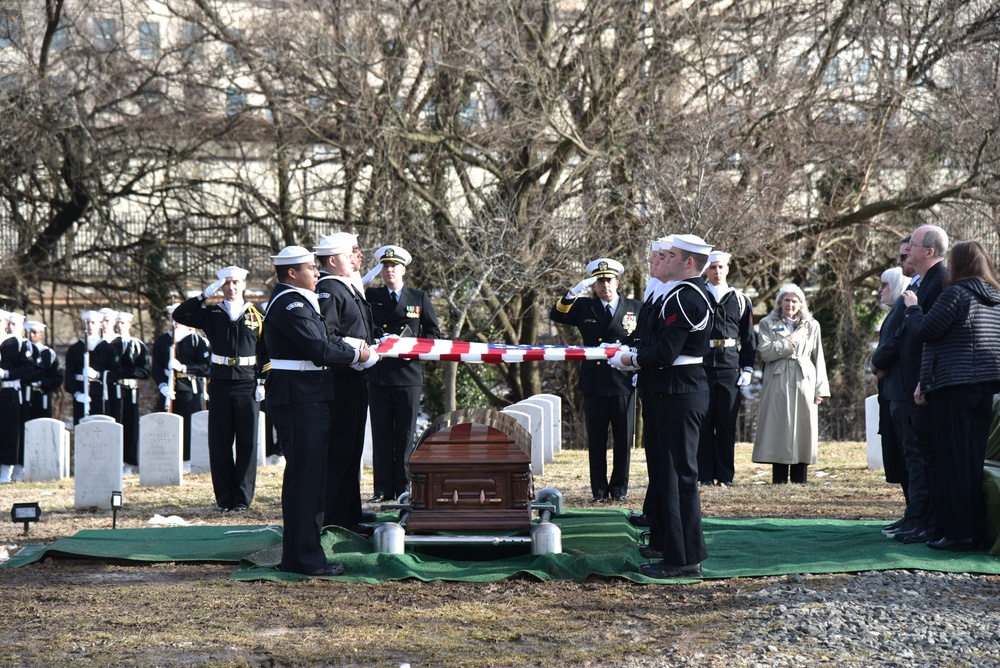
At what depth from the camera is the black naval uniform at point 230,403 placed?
32.7 feet

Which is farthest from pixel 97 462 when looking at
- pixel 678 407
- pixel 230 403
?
pixel 678 407

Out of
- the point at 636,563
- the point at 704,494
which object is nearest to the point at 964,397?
the point at 636,563

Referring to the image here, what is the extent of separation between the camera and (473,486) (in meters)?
7.28

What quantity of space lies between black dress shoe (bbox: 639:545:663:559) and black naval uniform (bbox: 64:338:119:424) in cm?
977

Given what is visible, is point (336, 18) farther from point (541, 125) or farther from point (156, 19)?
point (156, 19)

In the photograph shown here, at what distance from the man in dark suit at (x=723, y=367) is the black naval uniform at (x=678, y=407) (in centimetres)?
390

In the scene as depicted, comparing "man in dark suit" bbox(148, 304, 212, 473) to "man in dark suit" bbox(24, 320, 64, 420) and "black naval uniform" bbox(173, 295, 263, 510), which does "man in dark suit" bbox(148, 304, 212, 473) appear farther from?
"black naval uniform" bbox(173, 295, 263, 510)

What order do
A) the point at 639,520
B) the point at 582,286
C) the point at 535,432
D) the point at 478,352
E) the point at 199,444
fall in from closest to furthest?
the point at 639,520 < the point at 478,352 < the point at 582,286 < the point at 535,432 < the point at 199,444

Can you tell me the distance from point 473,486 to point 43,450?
775cm

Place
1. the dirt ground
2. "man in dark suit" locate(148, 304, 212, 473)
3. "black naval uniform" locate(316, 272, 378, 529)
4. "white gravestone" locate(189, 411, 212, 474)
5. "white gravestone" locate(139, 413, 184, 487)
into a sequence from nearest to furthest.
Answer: the dirt ground → "black naval uniform" locate(316, 272, 378, 529) → "white gravestone" locate(139, 413, 184, 487) → "white gravestone" locate(189, 411, 212, 474) → "man in dark suit" locate(148, 304, 212, 473)

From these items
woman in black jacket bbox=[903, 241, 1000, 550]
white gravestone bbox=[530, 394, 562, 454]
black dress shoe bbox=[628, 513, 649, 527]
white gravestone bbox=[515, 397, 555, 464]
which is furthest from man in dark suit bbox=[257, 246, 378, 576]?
white gravestone bbox=[530, 394, 562, 454]

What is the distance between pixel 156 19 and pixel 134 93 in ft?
5.64

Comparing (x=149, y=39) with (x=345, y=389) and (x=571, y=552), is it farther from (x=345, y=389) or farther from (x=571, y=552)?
(x=571, y=552)

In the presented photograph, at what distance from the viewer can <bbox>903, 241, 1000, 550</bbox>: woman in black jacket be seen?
7062 millimetres
